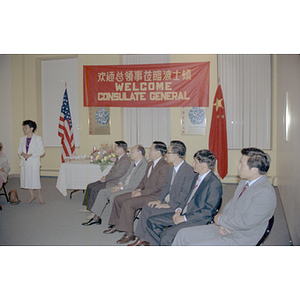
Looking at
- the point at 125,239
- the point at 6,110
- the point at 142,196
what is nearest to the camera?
the point at 125,239

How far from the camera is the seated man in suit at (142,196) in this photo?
3.85 m

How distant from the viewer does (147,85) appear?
7891mm

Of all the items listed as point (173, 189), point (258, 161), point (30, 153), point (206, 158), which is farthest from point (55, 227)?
point (258, 161)

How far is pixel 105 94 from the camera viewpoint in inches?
322

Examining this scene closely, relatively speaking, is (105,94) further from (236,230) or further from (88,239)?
(236,230)

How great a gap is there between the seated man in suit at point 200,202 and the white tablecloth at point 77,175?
2835 millimetres

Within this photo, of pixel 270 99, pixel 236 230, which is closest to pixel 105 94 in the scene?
pixel 270 99

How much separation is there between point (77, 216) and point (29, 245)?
50.5 inches

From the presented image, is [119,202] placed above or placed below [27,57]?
below

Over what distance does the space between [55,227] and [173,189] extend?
6.93 ft

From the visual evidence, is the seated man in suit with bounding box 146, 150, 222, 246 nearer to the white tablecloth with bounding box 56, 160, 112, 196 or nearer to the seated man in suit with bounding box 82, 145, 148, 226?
the seated man in suit with bounding box 82, 145, 148, 226

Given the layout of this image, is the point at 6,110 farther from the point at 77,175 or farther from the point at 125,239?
the point at 125,239

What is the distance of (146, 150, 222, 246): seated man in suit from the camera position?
2.93 m

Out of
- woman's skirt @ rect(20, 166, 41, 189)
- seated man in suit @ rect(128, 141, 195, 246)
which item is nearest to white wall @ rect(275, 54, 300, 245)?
seated man in suit @ rect(128, 141, 195, 246)
